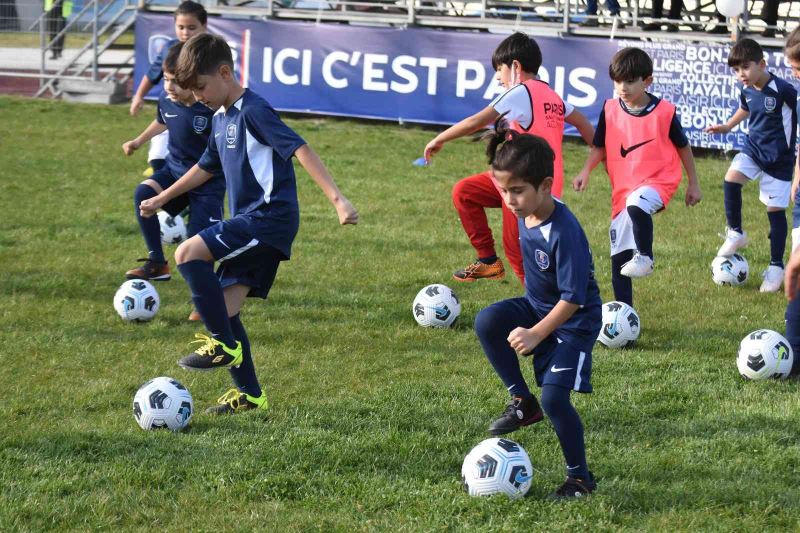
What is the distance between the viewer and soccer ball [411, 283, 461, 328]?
7.22 m

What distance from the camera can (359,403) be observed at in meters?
5.68

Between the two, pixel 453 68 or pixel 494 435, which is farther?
pixel 453 68

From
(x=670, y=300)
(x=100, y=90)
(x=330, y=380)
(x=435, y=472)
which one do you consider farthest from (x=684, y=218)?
(x=100, y=90)

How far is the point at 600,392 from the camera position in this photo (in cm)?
587

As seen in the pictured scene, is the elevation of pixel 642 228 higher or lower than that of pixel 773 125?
lower

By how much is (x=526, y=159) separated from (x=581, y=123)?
3075 mm

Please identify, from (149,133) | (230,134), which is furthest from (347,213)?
(149,133)

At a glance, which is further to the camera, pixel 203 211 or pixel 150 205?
pixel 203 211

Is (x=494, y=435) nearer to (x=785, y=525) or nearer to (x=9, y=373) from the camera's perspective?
(x=785, y=525)

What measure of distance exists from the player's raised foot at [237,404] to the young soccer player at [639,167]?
270 centimetres

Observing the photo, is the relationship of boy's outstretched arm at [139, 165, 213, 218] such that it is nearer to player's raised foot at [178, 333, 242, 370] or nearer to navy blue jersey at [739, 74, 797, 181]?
player's raised foot at [178, 333, 242, 370]

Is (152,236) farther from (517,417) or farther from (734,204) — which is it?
(734,204)

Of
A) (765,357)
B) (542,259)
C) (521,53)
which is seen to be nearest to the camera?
(542,259)

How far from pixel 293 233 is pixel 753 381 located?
2691 mm
